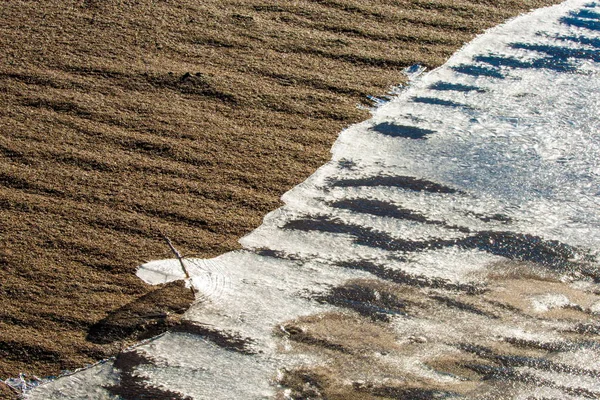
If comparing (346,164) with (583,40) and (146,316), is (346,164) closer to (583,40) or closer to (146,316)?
(146,316)

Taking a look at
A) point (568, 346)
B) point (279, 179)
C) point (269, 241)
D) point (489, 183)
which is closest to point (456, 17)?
point (489, 183)

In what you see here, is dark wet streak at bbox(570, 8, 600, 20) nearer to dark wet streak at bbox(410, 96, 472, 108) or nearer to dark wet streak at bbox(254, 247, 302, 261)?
dark wet streak at bbox(410, 96, 472, 108)

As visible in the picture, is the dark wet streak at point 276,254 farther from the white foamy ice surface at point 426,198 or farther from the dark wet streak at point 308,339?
the dark wet streak at point 308,339

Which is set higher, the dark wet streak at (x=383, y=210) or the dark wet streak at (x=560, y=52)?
the dark wet streak at (x=560, y=52)

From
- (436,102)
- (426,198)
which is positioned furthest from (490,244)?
(436,102)

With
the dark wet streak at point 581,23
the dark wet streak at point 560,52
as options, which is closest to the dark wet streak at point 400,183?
the dark wet streak at point 560,52

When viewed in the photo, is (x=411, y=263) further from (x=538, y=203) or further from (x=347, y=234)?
(x=538, y=203)

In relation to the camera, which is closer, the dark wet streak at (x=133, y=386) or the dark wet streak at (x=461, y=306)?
the dark wet streak at (x=133, y=386)
